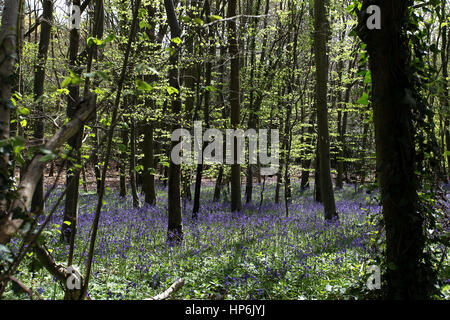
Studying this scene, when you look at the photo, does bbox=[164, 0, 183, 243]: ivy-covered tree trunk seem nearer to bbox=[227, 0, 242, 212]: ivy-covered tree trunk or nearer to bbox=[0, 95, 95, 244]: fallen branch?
bbox=[227, 0, 242, 212]: ivy-covered tree trunk

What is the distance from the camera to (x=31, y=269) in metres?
2.03

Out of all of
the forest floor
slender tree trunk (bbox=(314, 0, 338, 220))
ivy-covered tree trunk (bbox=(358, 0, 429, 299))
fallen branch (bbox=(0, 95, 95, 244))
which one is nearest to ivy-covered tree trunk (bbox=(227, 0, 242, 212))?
the forest floor

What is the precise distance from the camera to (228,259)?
5.82m

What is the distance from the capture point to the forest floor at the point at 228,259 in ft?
Answer: 13.0

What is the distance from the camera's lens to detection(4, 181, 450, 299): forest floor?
13.0 feet

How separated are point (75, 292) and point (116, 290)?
206cm

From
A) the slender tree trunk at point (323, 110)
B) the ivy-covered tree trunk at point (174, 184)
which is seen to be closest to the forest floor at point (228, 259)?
the ivy-covered tree trunk at point (174, 184)

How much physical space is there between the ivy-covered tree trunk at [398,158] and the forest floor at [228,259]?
392mm

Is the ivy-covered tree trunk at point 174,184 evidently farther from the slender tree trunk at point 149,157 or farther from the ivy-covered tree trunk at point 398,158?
the slender tree trunk at point 149,157

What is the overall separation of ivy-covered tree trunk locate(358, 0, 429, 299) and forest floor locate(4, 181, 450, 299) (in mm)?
392

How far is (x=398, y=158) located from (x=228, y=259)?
401 cm
